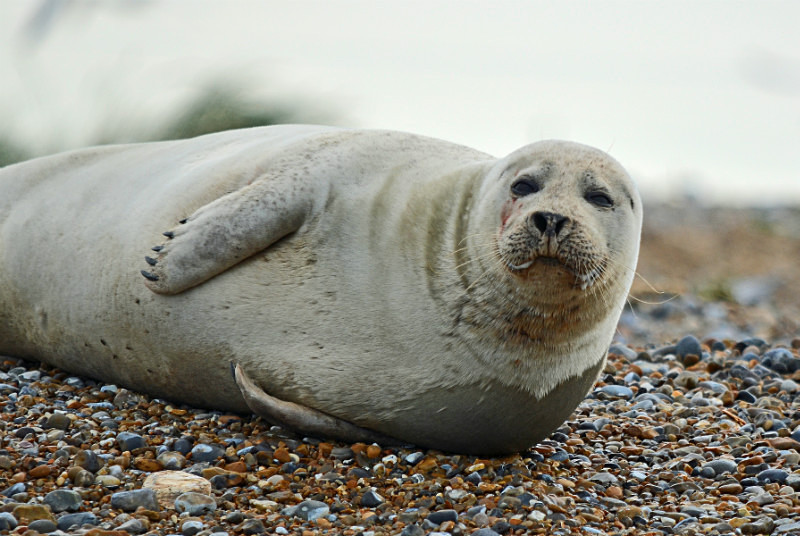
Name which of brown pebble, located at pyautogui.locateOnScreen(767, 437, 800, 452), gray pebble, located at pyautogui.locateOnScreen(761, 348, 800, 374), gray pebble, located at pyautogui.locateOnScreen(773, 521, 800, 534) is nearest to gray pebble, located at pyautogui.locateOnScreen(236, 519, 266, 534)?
gray pebble, located at pyautogui.locateOnScreen(773, 521, 800, 534)

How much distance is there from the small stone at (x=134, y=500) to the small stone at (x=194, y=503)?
8 cm

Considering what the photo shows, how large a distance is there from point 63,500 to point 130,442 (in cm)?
61

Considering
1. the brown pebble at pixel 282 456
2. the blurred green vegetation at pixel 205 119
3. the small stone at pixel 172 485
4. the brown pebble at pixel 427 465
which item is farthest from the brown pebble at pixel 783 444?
the blurred green vegetation at pixel 205 119

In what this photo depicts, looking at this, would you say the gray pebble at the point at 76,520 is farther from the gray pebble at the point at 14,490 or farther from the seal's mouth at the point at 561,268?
the seal's mouth at the point at 561,268

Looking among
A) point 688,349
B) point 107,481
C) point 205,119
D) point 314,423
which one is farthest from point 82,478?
point 205,119

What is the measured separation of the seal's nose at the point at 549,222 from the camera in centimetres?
379

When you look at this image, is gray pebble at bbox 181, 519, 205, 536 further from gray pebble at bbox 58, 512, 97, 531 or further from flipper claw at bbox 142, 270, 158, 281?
flipper claw at bbox 142, 270, 158, 281

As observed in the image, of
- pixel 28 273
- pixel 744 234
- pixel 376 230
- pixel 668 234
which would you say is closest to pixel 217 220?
pixel 376 230

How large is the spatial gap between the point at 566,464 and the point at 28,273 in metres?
2.93

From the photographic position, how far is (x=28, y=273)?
18.2 ft

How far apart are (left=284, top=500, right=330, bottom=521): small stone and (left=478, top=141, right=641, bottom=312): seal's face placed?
1103mm

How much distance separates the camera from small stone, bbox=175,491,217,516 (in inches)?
148

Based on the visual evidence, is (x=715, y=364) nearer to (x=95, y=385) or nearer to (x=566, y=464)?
(x=566, y=464)

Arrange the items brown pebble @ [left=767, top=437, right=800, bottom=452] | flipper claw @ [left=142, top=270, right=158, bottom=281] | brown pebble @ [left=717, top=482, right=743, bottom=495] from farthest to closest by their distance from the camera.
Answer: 1. brown pebble @ [left=767, top=437, right=800, bottom=452]
2. flipper claw @ [left=142, top=270, right=158, bottom=281]
3. brown pebble @ [left=717, top=482, right=743, bottom=495]
